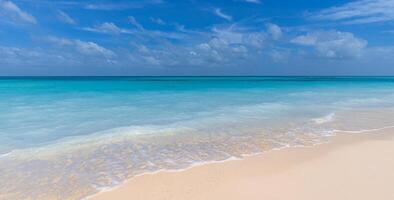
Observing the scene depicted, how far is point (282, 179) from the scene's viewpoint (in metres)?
4.25

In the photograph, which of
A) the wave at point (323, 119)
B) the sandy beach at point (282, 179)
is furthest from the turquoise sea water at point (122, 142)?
the sandy beach at point (282, 179)

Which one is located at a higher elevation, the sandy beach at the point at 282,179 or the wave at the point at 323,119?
the wave at the point at 323,119

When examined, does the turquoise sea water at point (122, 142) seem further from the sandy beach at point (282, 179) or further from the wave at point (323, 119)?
the sandy beach at point (282, 179)

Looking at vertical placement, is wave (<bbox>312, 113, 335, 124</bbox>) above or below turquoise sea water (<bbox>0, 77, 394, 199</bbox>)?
above

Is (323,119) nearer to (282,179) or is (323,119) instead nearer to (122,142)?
(282,179)

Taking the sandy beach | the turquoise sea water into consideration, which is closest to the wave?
the turquoise sea water

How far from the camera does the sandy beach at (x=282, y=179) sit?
3732 mm

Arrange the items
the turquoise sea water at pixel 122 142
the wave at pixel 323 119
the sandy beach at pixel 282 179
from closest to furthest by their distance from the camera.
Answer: the sandy beach at pixel 282 179
the turquoise sea water at pixel 122 142
the wave at pixel 323 119

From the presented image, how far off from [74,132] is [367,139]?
8667 millimetres

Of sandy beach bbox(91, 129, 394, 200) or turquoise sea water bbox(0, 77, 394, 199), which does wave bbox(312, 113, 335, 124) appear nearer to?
turquoise sea water bbox(0, 77, 394, 199)

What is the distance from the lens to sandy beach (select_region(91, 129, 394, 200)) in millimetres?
3732

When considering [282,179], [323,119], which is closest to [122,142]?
[282,179]

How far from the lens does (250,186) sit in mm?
4035

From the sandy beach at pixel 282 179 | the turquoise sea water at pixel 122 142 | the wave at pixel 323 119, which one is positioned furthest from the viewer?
the wave at pixel 323 119
